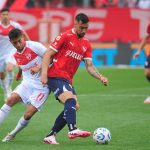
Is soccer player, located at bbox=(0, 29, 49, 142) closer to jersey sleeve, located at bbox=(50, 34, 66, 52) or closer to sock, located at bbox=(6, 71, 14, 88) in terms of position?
jersey sleeve, located at bbox=(50, 34, 66, 52)

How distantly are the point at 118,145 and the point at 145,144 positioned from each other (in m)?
0.43

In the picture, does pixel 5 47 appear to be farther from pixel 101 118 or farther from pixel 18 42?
pixel 18 42

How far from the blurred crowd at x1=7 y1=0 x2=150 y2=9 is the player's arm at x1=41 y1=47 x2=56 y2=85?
17781 millimetres

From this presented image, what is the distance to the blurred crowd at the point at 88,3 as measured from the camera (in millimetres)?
28922

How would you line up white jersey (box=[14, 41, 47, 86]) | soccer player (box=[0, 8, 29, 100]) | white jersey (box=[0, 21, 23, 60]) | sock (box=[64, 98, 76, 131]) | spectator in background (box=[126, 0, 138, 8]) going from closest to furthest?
sock (box=[64, 98, 76, 131])
white jersey (box=[14, 41, 47, 86])
soccer player (box=[0, 8, 29, 100])
white jersey (box=[0, 21, 23, 60])
spectator in background (box=[126, 0, 138, 8])

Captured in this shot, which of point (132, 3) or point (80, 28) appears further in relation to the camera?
point (132, 3)

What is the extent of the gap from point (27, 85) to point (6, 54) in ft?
21.3

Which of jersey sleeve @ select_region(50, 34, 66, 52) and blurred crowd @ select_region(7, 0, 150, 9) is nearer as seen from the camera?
→ jersey sleeve @ select_region(50, 34, 66, 52)

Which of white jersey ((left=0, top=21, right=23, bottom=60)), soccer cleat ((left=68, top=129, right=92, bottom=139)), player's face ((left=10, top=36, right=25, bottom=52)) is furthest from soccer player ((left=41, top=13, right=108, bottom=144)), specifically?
white jersey ((left=0, top=21, right=23, bottom=60))

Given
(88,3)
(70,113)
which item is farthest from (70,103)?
(88,3)

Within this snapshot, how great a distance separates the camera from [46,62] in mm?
10969

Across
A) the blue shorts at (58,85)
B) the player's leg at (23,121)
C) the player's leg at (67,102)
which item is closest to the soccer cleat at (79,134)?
the player's leg at (67,102)

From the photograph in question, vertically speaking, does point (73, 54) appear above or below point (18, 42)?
below

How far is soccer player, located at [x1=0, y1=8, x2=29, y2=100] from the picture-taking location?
17250 mm
